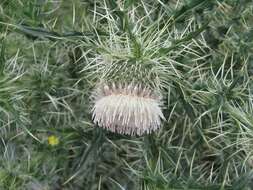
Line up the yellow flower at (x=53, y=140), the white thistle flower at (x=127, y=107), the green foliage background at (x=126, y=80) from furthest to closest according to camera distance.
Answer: the yellow flower at (x=53, y=140), the green foliage background at (x=126, y=80), the white thistle flower at (x=127, y=107)

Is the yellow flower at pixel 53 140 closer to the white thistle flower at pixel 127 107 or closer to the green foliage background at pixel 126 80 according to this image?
the green foliage background at pixel 126 80

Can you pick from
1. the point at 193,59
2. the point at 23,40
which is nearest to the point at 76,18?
the point at 23,40

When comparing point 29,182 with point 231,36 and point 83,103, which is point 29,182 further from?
point 231,36

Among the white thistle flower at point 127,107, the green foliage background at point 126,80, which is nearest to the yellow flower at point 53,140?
the green foliage background at point 126,80

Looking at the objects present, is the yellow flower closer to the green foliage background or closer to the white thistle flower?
the green foliage background

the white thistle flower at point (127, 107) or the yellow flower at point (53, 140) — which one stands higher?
the white thistle flower at point (127, 107)

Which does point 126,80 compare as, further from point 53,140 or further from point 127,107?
point 53,140
